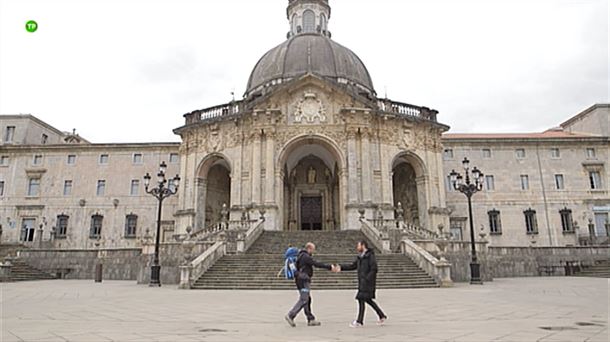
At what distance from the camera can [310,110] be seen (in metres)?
31.0

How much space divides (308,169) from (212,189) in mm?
7966

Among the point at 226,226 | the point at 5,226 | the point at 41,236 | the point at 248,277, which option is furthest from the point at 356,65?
the point at 5,226

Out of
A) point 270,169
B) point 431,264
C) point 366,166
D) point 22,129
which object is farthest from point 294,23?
point 431,264

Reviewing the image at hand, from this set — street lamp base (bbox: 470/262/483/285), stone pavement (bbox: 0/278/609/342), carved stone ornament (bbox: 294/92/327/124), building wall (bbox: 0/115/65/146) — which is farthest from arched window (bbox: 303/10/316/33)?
stone pavement (bbox: 0/278/609/342)

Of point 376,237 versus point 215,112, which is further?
point 215,112

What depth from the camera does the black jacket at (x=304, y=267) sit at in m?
7.89

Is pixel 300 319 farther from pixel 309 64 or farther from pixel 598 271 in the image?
pixel 309 64

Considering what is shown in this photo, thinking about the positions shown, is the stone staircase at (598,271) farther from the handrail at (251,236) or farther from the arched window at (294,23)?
the arched window at (294,23)

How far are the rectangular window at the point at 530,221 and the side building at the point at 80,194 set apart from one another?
29.6 metres

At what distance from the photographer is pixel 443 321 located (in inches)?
320

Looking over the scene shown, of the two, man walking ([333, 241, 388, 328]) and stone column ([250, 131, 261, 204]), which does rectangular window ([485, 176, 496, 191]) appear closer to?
stone column ([250, 131, 261, 204])

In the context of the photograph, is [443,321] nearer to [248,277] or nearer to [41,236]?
[248,277]

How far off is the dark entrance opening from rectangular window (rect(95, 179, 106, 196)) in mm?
17639

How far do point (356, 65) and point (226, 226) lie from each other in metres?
20.5
